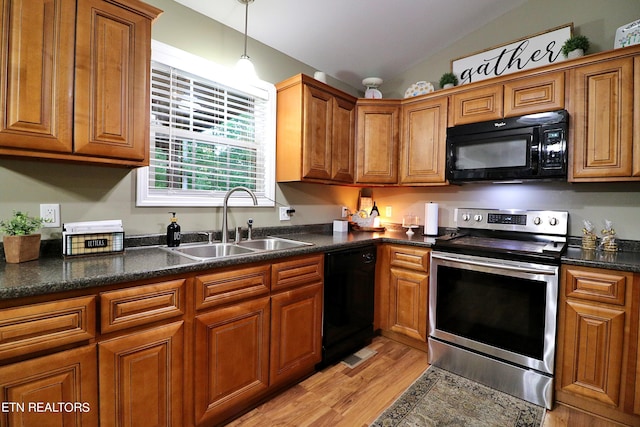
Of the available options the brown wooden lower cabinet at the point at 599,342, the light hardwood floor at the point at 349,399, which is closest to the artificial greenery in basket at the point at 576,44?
the brown wooden lower cabinet at the point at 599,342

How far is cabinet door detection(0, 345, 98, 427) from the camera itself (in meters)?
1.05

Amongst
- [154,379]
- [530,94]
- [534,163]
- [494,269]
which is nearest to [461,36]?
[530,94]

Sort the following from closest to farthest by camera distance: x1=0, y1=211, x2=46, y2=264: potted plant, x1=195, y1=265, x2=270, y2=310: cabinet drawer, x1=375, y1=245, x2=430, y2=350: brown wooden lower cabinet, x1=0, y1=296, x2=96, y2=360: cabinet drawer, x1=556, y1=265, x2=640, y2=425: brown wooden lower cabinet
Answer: x1=0, y1=296, x2=96, y2=360: cabinet drawer
x1=0, y1=211, x2=46, y2=264: potted plant
x1=195, y1=265, x2=270, y2=310: cabinet drawer
x1=556, y1=265, x2=640, y2=425: brown wooden lower cabinet
x1=375, y1=245, x2=430, y2=350: brown wooden lower cabinet

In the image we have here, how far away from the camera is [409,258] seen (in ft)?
8.32

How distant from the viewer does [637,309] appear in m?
1.68

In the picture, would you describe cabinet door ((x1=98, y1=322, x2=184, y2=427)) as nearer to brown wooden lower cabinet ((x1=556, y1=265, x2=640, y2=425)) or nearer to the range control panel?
brown wooden lower cabinet ((x1=556, y1=265, x2=640, y2=425))

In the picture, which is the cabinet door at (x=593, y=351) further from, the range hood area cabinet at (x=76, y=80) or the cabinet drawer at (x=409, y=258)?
the range hood area cabinet at (x=76, y=80)

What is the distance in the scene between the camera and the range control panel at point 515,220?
2371mm

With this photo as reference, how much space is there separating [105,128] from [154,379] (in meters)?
1.20

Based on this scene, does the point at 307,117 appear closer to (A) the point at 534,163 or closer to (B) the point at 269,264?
(B) the point at 269,264

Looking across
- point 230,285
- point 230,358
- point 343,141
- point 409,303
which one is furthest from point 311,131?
point 230,358

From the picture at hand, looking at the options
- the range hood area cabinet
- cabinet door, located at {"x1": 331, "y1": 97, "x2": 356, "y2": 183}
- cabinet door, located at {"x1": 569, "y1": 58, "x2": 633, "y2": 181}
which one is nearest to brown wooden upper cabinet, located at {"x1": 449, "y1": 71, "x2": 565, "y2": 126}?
cabinet door, located at {"x1": 569, "y1": 58, "x2": 633, "y2": 181}

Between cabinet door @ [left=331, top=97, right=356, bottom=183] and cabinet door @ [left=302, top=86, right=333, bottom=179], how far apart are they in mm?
68

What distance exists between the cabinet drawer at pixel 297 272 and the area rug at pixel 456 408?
897 millimetres
